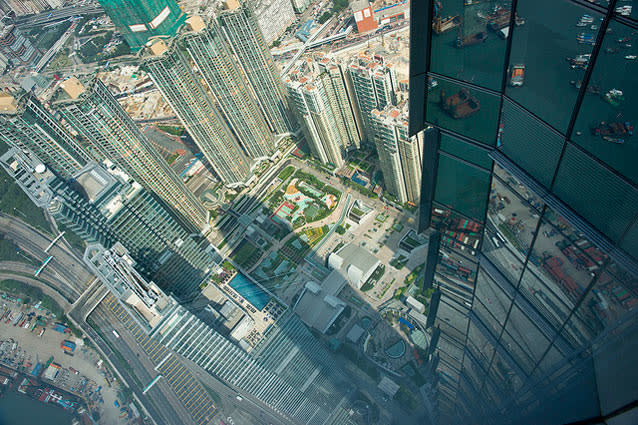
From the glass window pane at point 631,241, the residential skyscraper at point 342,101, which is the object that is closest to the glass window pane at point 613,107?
the glass window pane at point 631,241

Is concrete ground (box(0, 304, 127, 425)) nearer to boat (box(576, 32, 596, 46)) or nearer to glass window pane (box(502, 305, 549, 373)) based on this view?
glass window pane (box(502, 305, 549, 373))

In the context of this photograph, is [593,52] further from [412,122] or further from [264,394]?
[264,394]

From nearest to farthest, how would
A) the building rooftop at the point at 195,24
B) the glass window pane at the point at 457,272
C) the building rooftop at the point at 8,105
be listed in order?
the glass window pane at the point at 457,272 → the building rooftop at the point at 8,105 → the building rooftop at the point at 195,24

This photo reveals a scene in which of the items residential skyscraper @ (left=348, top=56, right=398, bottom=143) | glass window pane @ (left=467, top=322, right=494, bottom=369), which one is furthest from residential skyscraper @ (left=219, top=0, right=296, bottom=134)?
glass window pane @ (left=467, top=322, right=494, bottom=369)

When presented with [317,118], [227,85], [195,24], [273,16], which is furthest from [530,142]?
[273,16]

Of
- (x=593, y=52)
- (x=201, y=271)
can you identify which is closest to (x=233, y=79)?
(x=201, y=271)

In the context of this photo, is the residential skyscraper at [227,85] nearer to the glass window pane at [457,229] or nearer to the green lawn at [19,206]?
the green lawn at [19,206]

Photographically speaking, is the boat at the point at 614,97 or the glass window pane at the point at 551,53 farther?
the glass window pane at the point at 551,53
